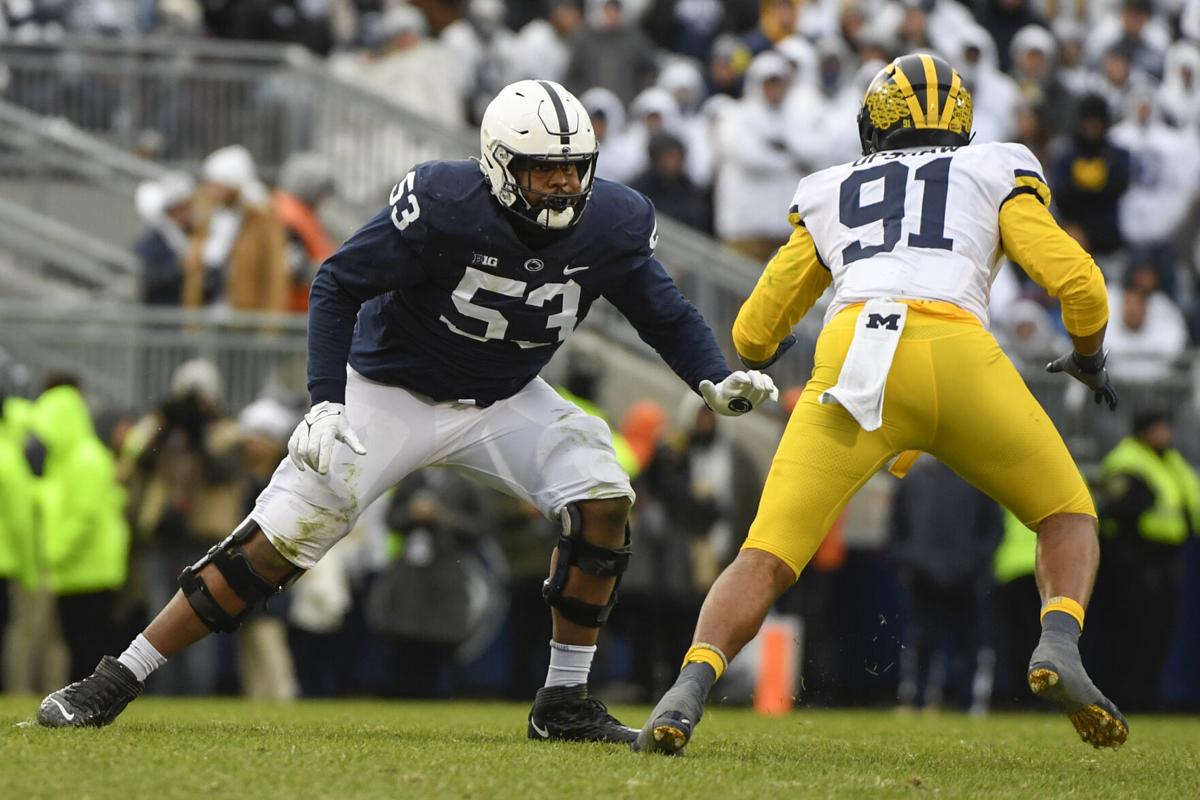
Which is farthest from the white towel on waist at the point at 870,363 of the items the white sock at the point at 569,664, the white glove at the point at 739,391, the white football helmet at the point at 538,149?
the white sock at the point at 569,664

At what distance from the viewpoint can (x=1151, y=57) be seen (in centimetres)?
1759

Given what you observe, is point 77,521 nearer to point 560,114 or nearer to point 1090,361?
point 560,114

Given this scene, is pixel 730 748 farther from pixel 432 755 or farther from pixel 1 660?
pixel 1 660

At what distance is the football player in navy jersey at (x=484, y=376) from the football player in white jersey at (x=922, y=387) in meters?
0.41

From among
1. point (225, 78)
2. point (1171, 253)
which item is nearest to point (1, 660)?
point (225, 78)

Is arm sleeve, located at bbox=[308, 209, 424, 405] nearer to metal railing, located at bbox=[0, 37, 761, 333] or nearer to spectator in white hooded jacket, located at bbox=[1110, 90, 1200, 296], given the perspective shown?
metal railing, located at bbox=[0, 37, 761, 333]

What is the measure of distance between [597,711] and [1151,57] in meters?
12.4

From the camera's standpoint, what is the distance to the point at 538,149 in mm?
6164

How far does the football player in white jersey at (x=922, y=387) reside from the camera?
234 inches

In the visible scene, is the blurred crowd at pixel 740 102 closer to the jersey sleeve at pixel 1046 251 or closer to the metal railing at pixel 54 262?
the metal railing at pixel 54 262

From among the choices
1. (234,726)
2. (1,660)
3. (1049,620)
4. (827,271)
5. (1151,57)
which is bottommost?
(1,660)

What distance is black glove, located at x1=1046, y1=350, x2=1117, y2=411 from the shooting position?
21.1 ft

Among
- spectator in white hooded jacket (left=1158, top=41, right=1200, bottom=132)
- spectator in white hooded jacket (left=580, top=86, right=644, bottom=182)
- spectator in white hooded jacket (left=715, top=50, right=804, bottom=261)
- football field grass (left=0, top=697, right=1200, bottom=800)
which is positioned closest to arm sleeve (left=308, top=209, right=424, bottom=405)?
football field grass (left=0, top=697, right=1200, bottom=800)

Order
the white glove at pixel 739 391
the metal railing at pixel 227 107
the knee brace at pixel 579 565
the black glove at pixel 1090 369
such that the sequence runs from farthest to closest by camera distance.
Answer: the metal railing at pixel 227 107 → the knee brace at pixel 579 565 → the black glove at pixel 1090 369 → the white glove at pixel 739 391
